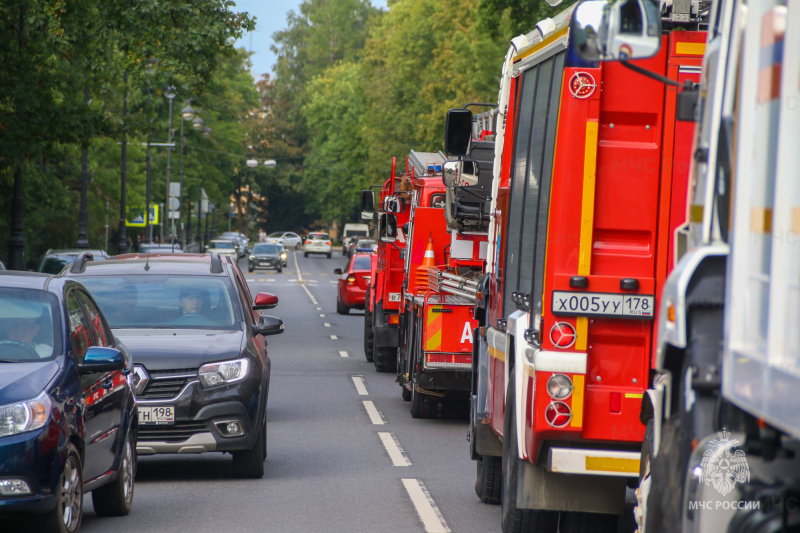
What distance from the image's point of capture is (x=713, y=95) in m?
4.23

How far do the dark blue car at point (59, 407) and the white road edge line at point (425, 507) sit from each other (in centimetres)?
195

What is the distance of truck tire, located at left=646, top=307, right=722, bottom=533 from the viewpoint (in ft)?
12.8

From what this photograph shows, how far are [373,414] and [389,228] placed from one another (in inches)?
201

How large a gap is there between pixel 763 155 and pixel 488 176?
32.8ft

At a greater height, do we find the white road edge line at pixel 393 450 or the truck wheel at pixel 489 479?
the truck wheel at pixel 489 479

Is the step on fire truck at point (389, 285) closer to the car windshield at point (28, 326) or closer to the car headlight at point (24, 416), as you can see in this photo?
the car windshield at point (28, 326)

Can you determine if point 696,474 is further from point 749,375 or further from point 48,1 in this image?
point 48,1

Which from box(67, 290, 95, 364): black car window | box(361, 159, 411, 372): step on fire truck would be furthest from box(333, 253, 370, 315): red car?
box(67, 290, 95, 364): black car window

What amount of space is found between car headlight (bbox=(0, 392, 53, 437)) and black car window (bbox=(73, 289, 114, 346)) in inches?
52.7

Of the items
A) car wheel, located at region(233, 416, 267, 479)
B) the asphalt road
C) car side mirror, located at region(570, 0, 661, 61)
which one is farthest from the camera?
car wheel, located at region(233, 416, 267, 479)

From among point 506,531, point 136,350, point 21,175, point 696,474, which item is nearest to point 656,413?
point 696,474

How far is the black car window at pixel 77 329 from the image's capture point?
25.6 feet

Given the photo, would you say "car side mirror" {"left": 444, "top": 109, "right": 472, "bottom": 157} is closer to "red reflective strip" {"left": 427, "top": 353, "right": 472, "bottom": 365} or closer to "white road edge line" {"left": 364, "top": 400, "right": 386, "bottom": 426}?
"red reflective strip" {"left": 427, "top": 353, "right": 472, "bottom": 365}

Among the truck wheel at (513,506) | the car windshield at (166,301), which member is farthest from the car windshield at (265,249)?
the truck wheel at (513,506)
